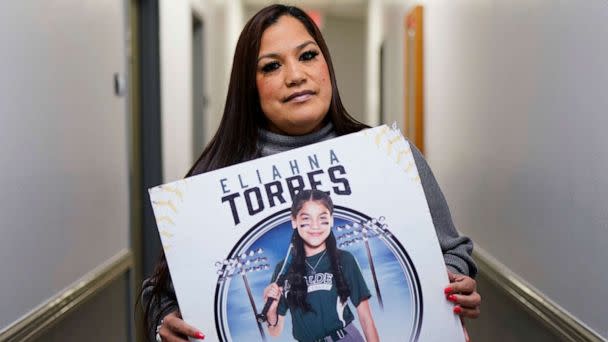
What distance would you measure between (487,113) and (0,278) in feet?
5.43

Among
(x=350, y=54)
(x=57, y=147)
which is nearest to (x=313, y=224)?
(x=57, y=147)

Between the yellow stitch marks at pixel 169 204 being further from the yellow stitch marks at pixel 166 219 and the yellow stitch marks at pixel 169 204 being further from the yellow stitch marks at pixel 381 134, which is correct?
the yellow stitch marks at pixel 381 134

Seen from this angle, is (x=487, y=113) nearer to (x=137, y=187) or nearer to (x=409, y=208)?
(x=409, y=208)

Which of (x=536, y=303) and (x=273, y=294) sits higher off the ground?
(x=273, y=294)

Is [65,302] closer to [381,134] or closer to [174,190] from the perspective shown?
[174,190]

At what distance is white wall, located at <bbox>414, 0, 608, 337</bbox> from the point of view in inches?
64.7

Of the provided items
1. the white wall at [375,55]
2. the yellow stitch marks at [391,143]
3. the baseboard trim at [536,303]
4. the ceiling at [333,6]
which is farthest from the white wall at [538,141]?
the ceiling at [333,6]

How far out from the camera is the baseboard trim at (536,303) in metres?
1.73

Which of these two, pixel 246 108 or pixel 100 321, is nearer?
pixel 246 108

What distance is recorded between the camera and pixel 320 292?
3.74 ft

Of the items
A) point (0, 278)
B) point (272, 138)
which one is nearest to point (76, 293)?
point (0, 278)

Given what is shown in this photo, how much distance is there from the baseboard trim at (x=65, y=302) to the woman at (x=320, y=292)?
1002 mm

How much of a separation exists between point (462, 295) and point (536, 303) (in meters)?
0.96

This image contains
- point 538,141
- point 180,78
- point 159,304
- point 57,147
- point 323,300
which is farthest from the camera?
point 180,78
